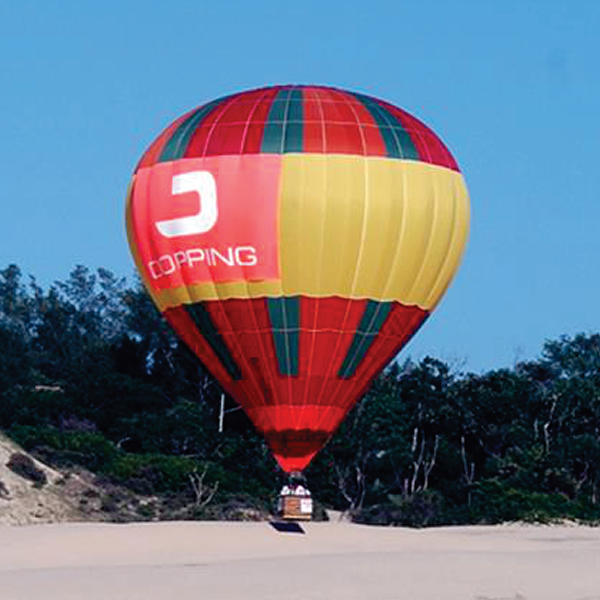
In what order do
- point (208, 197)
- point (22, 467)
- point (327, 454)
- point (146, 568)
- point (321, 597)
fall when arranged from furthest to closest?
1. point (327, 454)
2. point (22, 467)
3. point (208, 197)
4. point (146, 568)
5. point (321, 597)

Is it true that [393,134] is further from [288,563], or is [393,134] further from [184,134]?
[288,563]

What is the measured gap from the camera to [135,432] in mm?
58750

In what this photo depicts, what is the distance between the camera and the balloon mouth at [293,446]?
3606 centimetres

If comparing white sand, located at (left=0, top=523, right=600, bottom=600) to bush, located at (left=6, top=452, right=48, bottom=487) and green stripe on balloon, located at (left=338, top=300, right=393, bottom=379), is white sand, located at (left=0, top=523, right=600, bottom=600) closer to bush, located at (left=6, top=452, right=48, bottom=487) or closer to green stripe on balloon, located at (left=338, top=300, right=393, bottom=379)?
green stripe on balloon, located at (left=338, top=300, right=393, bottom=379)

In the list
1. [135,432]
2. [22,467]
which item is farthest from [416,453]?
[22,467]

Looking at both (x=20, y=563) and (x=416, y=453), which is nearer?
(x=20, y=563)

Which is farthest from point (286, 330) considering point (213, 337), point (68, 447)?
point (68, 447)

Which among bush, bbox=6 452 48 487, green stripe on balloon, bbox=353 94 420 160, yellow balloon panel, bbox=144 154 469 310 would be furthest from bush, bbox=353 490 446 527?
green stripe on balloon, bbox=353 94 420 160

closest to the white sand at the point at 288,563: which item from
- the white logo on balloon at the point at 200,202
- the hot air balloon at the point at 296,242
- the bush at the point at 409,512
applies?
the hot air balloon at the point at 296,242

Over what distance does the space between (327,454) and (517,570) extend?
23.2m

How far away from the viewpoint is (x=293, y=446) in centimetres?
3612

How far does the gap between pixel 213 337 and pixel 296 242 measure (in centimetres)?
277

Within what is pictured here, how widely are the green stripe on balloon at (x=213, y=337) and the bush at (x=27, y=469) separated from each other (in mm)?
12854

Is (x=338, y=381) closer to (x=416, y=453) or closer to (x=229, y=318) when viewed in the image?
(x=229, y=318)
